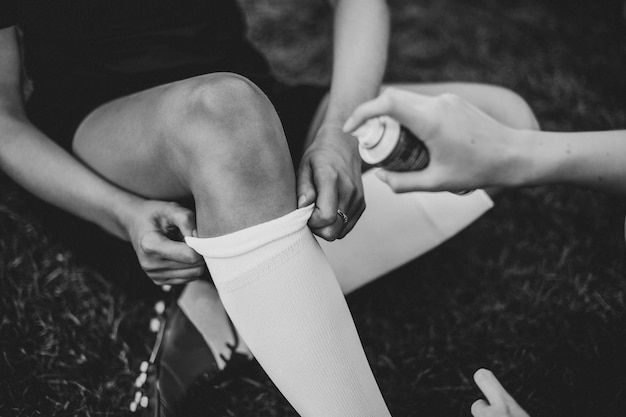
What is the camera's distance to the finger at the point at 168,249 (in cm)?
94

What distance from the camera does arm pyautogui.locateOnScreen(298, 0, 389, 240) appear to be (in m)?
0.96

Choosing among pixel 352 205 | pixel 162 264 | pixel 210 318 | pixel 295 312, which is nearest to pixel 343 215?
pixel 352 205

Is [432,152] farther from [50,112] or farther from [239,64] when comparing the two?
[50,112]

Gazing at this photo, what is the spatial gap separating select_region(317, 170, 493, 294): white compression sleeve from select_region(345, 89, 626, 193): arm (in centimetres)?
33

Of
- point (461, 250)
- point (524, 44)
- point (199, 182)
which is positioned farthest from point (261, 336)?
point (524, 44)

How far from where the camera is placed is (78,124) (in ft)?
3.84

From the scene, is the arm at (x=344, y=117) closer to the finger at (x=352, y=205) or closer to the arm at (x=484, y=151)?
the finger at (x=352, y=205)

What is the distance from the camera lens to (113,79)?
1.18 meters

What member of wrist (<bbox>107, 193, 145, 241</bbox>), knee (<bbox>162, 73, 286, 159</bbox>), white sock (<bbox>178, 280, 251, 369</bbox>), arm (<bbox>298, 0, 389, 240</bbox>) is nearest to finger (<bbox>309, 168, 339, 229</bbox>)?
arm (<bbox>298, 0, 389, 240</bbox>)

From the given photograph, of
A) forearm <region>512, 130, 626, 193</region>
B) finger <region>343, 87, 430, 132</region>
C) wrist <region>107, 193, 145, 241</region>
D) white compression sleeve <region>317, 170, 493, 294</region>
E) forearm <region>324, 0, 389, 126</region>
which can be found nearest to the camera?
finger <region>343, 87, 430, 132</region>

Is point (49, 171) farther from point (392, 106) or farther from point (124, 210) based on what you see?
point (392, 106)

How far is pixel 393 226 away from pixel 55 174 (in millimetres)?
693

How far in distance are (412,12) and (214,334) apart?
1.65 meters

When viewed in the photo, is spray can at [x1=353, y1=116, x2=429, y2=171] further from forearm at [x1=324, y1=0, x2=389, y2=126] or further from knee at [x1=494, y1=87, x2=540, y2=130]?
knee at [x1=494, y1=87, x2=540, y2=130]
